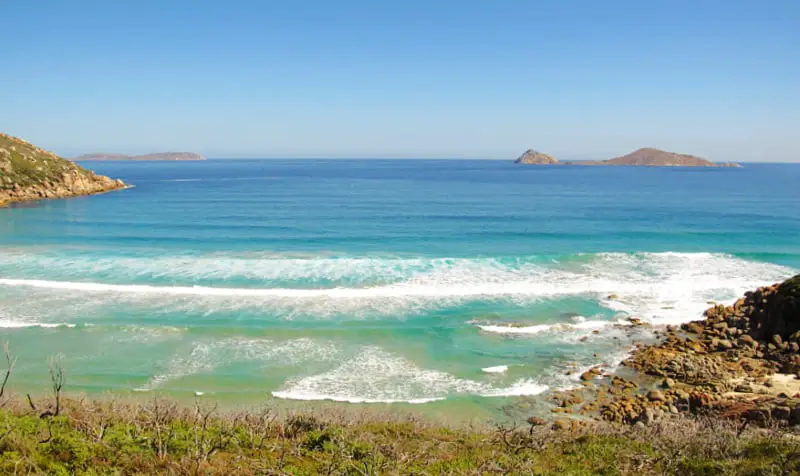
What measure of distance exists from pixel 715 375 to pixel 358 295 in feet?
48.3

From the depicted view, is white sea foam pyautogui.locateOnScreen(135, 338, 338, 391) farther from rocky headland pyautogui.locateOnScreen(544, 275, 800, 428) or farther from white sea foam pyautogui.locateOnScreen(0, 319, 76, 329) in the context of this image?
rocky headland pyautogui.locateOnScreen(544, 275, 800, 428)

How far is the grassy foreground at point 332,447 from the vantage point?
773 cm

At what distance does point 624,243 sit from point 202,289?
2815 centimetres

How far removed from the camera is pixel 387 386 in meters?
15.5

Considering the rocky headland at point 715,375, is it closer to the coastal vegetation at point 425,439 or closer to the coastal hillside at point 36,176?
the coastal vegetation at point 425,439

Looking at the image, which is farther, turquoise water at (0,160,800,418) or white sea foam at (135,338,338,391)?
white sea foam at (135,338,338,391)

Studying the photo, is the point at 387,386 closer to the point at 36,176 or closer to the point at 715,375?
the point at 715,375

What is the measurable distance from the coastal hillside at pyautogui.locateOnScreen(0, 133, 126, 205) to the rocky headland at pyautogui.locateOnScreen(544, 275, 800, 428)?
63.6 meters

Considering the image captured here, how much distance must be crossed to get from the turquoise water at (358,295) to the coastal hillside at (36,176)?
40.4 feet

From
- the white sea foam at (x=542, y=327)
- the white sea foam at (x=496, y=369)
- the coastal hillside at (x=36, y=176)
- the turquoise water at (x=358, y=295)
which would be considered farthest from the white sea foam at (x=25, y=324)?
the coastal hillside at (x=36, y=176)

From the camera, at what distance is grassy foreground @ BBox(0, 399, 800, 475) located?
7.73 meters

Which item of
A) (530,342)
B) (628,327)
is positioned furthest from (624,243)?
(530,342)

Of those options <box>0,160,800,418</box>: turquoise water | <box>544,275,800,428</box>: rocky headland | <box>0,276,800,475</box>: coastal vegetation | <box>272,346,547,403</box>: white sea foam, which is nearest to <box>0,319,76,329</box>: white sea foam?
<box>0,160,800,418</box>: turquoise water

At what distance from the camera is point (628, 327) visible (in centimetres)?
2072
